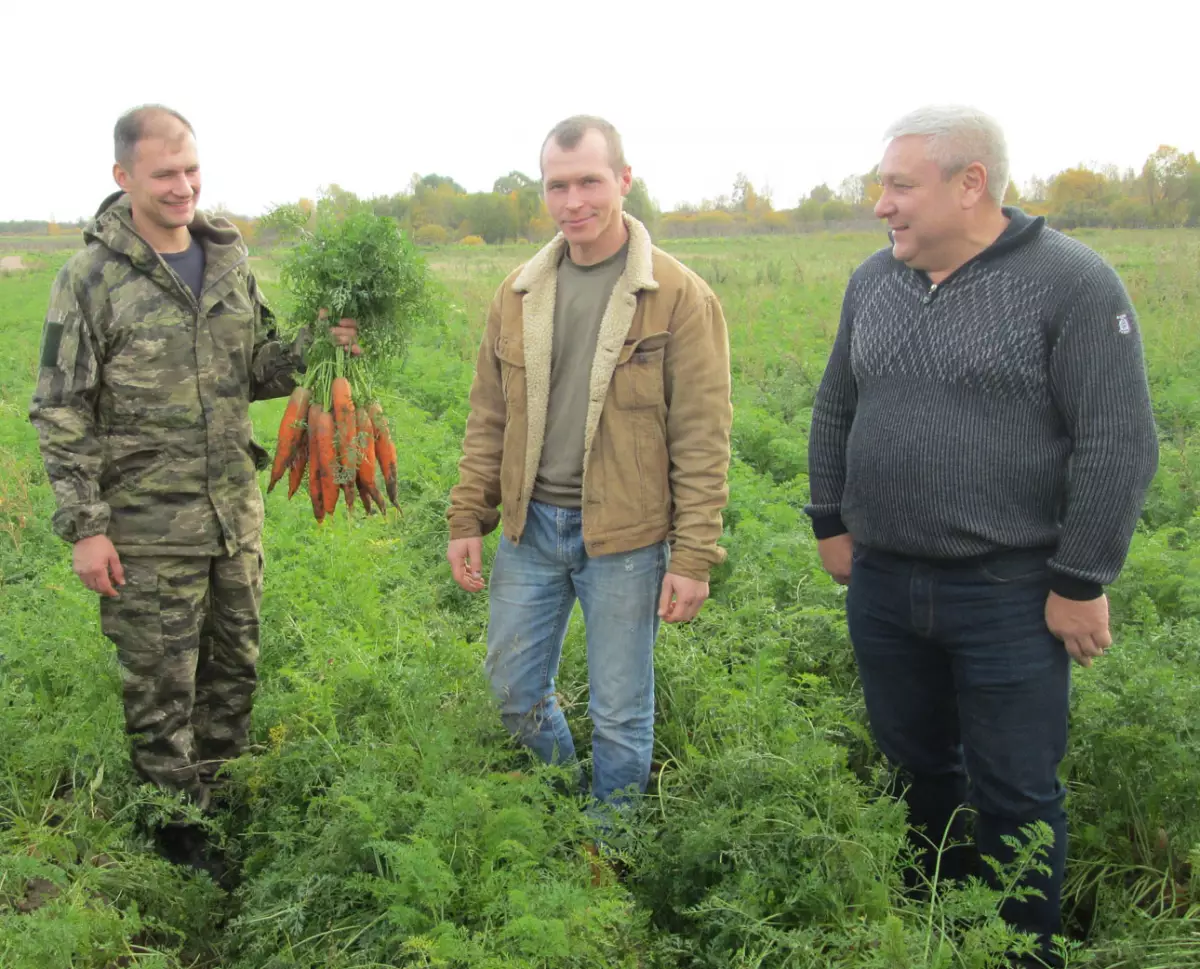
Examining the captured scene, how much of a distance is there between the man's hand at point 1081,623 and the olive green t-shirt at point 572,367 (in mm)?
1404

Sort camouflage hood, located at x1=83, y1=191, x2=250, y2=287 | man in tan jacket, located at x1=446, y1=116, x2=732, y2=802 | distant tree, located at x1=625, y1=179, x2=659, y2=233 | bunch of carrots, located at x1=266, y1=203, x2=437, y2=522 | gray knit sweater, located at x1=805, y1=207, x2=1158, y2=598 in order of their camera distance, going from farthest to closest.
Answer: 1. distant tree, located at x1=625, y1=179, x2=659, y2=233
2. bunch of carrots, located at x1=266, y1=203, x2=437, y2=522
3. camouflage hood, located at x1=83, y1=191, x2=250, y2=287
4. man in tan jacket, located at x1=446, y1=116, x2=732, y2=802
5. gray knit sweater, located at x1=805, y1=207, x2=1158, y2=598

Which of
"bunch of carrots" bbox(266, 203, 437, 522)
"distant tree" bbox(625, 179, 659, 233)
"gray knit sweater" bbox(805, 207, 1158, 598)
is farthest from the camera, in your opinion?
"distant tree" bbox(625, 179, 659, 233)

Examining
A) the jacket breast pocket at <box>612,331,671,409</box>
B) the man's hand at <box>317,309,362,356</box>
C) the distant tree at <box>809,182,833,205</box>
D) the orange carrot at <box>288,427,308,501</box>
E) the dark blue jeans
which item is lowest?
the dark blue jeans

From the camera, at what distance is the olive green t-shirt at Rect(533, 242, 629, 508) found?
3.11 metres

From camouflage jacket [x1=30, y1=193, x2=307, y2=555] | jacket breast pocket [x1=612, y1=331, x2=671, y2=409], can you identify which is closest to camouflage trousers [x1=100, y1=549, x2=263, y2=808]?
camouflage jacket [x1=30, y1=193, x2=307, y2=555]

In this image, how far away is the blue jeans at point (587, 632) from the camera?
316 centimetres

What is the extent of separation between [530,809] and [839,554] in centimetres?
129

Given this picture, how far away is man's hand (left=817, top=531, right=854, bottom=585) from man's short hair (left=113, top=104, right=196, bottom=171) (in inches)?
100

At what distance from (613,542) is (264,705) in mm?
1623

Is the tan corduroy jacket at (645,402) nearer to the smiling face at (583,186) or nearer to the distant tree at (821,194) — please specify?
the smiling face at (583,186)

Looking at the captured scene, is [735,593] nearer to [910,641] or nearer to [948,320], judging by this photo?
[910,641]

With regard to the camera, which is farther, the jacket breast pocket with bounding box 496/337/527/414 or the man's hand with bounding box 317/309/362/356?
the man's hand with bounding box 317/309/362/356

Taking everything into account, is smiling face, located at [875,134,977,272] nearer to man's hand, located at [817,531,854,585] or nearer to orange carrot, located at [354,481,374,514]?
man's hand, located at [817,531,854,585]

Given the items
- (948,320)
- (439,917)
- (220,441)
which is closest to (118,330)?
(220,441)
